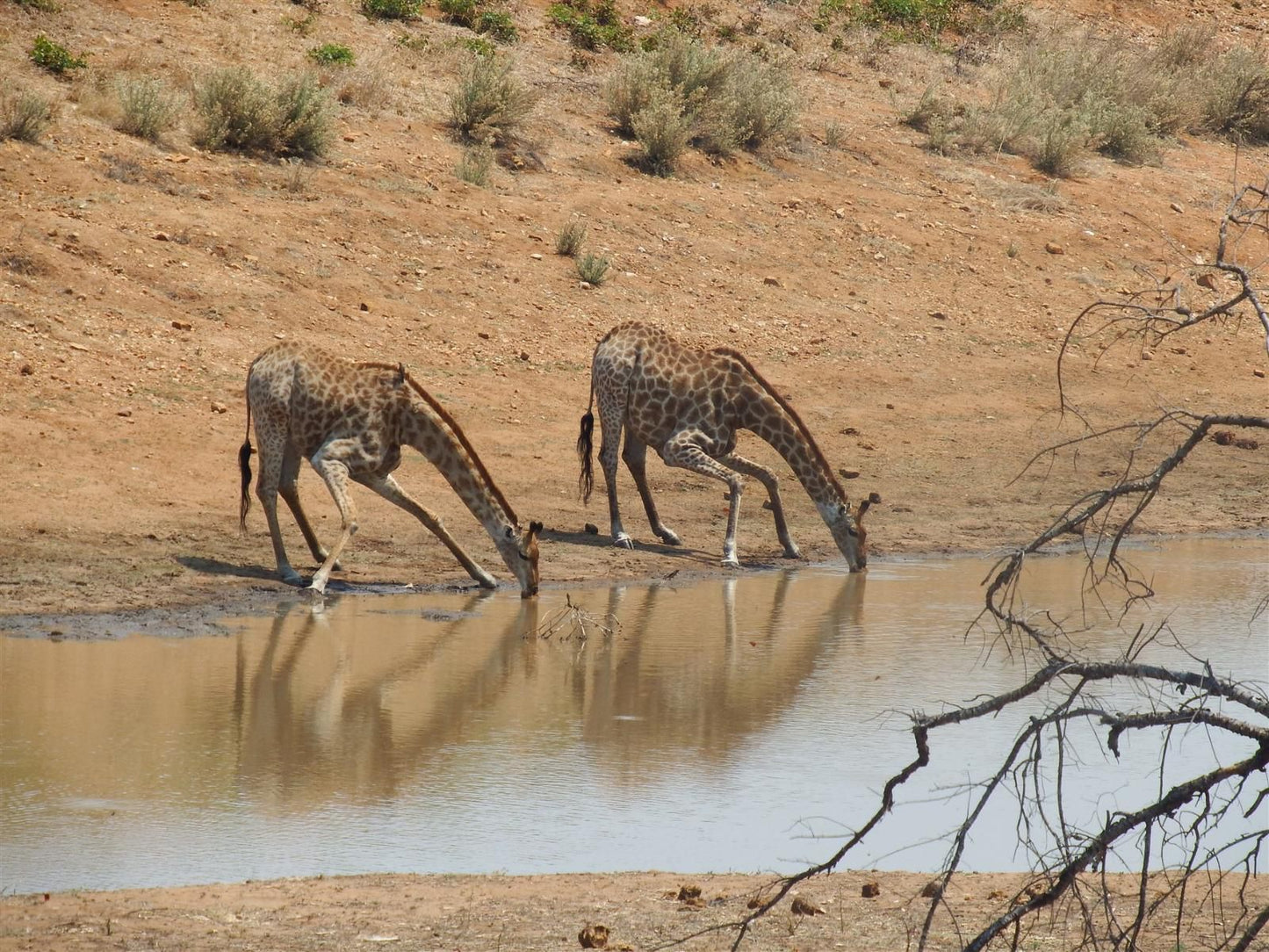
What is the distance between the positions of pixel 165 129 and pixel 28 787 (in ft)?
40.1

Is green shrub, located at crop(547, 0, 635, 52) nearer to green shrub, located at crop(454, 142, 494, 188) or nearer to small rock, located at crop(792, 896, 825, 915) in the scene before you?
green shrub, located at crop(454, 142, 494, 188)

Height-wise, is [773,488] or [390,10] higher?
[390,10]

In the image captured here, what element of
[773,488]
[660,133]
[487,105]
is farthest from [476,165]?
[773,488]

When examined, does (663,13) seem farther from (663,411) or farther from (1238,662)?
(1238,662)

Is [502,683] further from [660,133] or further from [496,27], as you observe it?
[496,27]

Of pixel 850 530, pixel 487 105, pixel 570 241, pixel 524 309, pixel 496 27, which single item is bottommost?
pixel 850 530

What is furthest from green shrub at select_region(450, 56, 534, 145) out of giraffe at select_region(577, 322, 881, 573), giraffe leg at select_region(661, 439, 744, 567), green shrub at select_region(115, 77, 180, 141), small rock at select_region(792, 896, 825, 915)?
small rock at select_region(792, 896, 825, 915)

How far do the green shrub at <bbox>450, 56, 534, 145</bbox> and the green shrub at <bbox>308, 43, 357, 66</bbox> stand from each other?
1.40 metres

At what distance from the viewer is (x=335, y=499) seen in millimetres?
10602

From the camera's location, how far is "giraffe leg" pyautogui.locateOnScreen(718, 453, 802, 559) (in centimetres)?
1224

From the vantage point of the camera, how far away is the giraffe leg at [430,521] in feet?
35.6

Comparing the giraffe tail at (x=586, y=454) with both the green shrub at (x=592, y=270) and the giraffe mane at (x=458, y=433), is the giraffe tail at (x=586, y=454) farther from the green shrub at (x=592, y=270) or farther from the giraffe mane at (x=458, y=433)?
the green shrub at (x=592, y=270)

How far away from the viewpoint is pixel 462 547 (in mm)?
11672

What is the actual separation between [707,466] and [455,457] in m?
2.12
